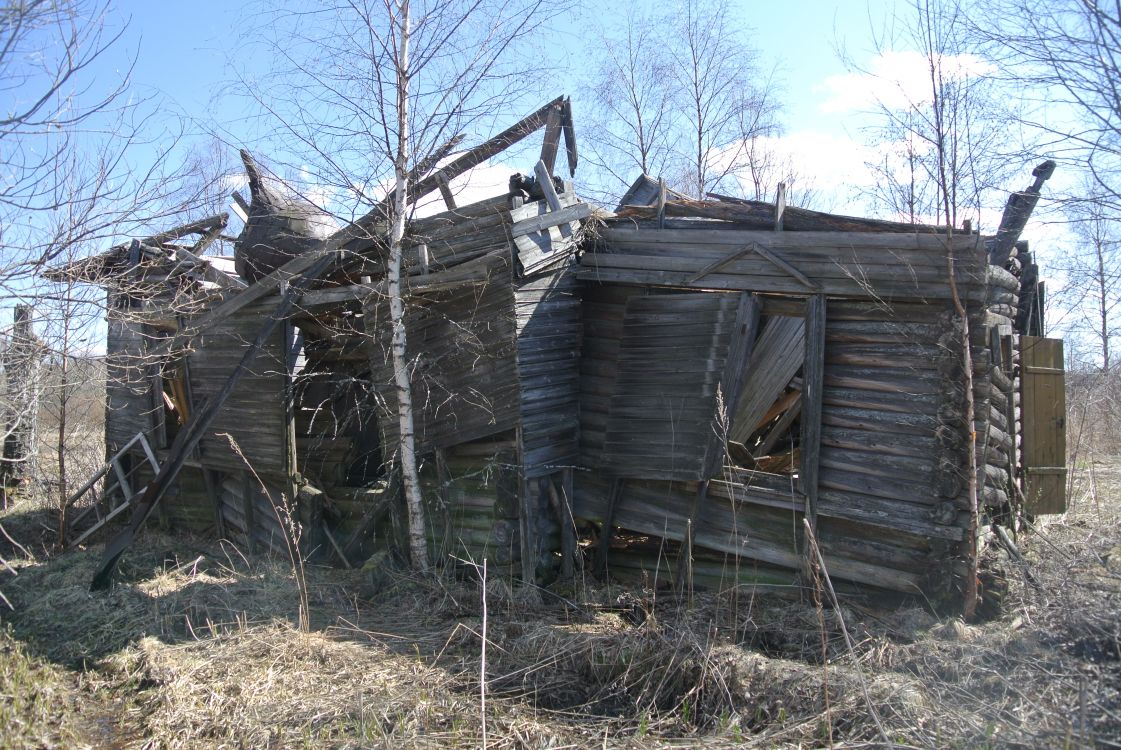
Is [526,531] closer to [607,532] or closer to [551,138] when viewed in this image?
[607,532]

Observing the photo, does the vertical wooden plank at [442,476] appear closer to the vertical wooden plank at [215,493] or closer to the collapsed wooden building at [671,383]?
the collapsed wooden building at [671,383]

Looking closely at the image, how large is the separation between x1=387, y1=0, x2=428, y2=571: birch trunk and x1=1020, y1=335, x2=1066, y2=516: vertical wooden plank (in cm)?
611

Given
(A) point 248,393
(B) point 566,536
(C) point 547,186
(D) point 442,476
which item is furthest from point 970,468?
(A) point 248,393

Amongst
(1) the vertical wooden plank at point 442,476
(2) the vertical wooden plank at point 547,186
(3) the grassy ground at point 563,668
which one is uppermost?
(2) the vertical wooden plank at point 547,186

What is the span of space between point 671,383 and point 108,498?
364 inches

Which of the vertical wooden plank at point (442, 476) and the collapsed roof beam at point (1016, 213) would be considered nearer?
the collapsed roof beam at point (1016, 213)

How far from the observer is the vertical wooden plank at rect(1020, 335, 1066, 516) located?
25.5 ft

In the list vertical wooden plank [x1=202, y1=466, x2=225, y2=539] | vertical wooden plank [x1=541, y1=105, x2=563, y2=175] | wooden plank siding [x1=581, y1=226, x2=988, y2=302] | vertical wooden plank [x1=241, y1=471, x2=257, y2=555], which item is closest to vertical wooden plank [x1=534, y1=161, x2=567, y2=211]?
vertical wooden plank [x1=541, y1=105, x2=563, y2=175]

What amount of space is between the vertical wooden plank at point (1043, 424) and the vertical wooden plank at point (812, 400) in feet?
8.97

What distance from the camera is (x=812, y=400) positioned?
6.74 meters

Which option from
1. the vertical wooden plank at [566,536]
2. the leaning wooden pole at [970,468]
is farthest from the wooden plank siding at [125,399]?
the leaning wooden pole at [970,468]

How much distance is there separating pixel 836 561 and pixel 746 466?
1.29m

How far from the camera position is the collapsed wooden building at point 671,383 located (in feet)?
20.9

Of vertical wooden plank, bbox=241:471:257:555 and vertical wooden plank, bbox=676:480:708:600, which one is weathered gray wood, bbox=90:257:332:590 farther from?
vertical wooden plank, bbox=676:480:708:600
